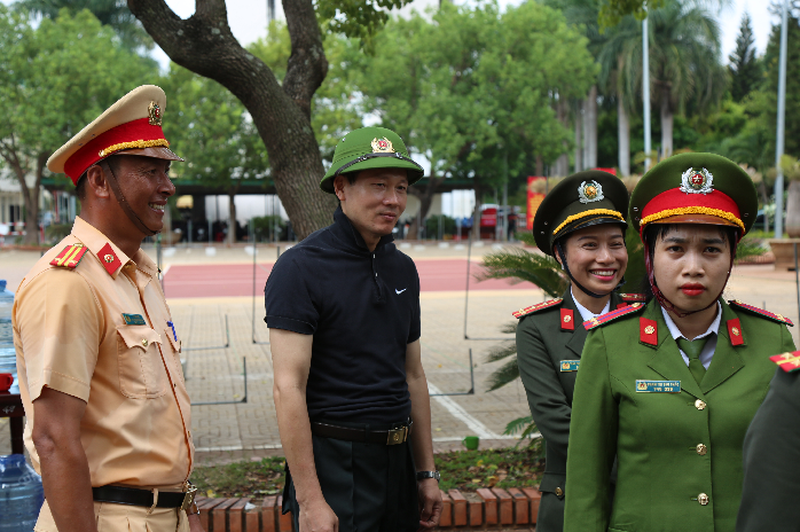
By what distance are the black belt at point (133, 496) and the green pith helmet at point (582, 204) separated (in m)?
1.70

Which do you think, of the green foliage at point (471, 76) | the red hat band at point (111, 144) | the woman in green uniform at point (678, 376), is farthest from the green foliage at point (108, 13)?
the woman in green uniform at point (678, 376)

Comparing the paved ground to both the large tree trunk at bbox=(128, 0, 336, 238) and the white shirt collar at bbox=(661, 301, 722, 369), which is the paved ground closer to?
the white shirt collar at bbox=(661, 301, 722, 369)

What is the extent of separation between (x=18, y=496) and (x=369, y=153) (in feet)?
7.69

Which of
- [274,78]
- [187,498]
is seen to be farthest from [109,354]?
[274,78]

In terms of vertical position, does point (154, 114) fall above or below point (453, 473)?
above

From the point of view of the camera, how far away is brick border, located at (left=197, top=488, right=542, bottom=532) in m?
4.08

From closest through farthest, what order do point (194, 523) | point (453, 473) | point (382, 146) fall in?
point (194, 523), point (382, 146), point (453, 473)

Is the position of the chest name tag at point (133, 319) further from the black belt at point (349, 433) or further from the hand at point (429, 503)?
the hand at point (429, 503)

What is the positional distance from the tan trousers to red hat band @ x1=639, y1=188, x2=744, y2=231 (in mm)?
1588

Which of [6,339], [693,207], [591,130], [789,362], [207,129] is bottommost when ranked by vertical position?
[6,339]

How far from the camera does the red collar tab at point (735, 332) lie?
2.01 metres

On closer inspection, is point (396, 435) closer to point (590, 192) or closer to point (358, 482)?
point (358, 482)

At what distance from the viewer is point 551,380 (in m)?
2.72

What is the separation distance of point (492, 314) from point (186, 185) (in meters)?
33.4
